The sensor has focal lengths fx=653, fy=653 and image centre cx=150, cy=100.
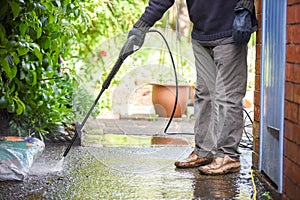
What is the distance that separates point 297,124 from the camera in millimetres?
2676

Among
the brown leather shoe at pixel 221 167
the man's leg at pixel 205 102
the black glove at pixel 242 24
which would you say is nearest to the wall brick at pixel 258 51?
the black glove at pixel 242 24

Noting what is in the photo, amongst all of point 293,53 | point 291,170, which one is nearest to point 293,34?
point 293,53

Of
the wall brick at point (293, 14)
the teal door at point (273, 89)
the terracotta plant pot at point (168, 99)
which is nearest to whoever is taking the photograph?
the wall brick at point (293, 14)

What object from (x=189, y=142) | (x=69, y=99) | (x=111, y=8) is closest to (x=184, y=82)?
(x=189, y=142)

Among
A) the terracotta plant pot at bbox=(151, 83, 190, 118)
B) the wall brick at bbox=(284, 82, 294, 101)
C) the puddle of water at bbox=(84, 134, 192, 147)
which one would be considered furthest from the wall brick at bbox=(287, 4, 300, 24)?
the puddle of water at bbox=(84, 134, 192, 147)

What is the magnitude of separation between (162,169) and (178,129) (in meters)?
1.54

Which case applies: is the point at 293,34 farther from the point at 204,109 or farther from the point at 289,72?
the point at 204,109

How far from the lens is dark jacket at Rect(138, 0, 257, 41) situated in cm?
359

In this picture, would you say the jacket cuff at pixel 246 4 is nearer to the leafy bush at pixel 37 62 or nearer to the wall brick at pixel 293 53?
the wall brick at pixel 293 53

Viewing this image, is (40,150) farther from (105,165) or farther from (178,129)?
(178,129)

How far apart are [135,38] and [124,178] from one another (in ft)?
2.66

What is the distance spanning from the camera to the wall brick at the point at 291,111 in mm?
2705

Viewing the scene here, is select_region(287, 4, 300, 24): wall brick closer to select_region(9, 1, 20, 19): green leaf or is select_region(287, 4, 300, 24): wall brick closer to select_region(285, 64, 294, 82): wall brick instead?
select_region(285, 64, 294, 82): wall brick

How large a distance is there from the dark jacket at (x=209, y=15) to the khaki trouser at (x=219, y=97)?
0.08m
